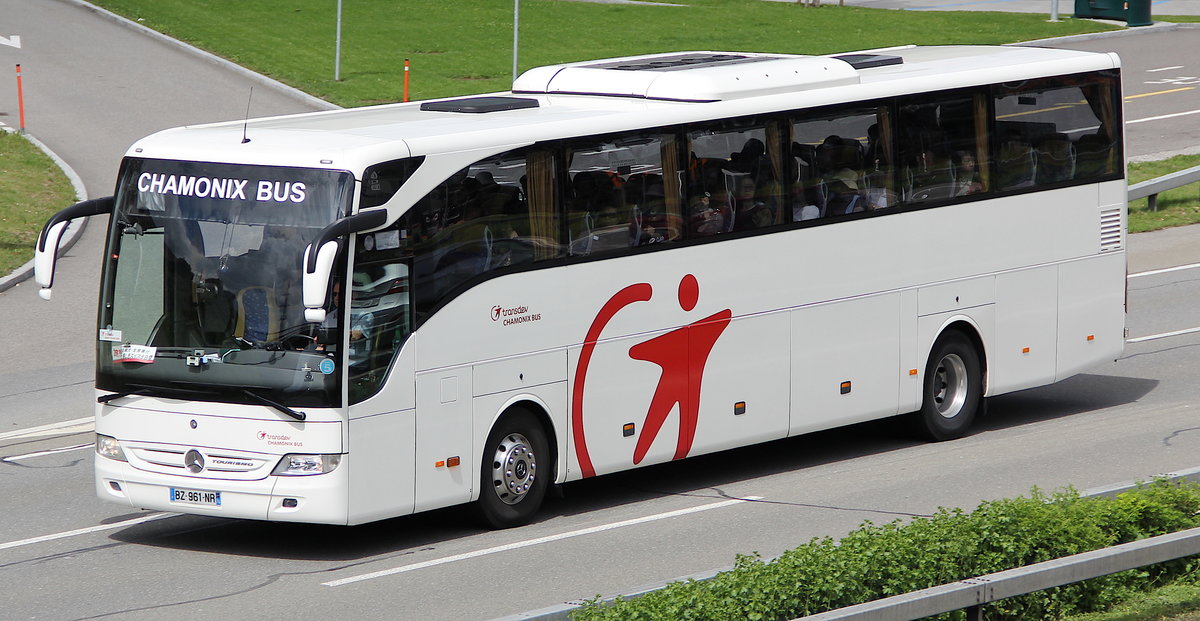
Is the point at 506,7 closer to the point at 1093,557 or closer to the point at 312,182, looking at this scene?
the point at 312,182

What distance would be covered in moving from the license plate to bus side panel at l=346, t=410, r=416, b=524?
935 millimetres

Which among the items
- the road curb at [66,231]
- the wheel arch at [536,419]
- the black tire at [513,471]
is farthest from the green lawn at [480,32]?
the black tire at [513,471]

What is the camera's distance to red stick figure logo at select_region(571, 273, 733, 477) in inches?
492

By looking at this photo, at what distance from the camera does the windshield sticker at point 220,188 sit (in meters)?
10.9

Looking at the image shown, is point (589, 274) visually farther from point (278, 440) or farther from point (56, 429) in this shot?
point (56, 429)

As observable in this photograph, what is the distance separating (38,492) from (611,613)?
23.3ft

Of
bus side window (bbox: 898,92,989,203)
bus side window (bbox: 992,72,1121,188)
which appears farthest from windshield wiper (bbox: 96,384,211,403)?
bus side window (bbox: 992,72,1121,188)

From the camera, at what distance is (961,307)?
50.0ft

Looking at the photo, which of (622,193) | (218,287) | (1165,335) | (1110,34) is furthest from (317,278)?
(1110,34)

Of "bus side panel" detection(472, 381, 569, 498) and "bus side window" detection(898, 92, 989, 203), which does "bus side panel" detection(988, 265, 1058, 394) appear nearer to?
"bus side window" detection(898, 92, 989, 203)

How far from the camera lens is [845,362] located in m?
14.3

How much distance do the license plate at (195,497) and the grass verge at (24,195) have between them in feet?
41.2

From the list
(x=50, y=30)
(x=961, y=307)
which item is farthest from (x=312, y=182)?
(x=50, y=30)

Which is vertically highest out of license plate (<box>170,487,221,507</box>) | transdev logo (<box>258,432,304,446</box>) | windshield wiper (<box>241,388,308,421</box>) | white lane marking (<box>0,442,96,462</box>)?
windshield wiper (<box>241,388,308,421</box>)
